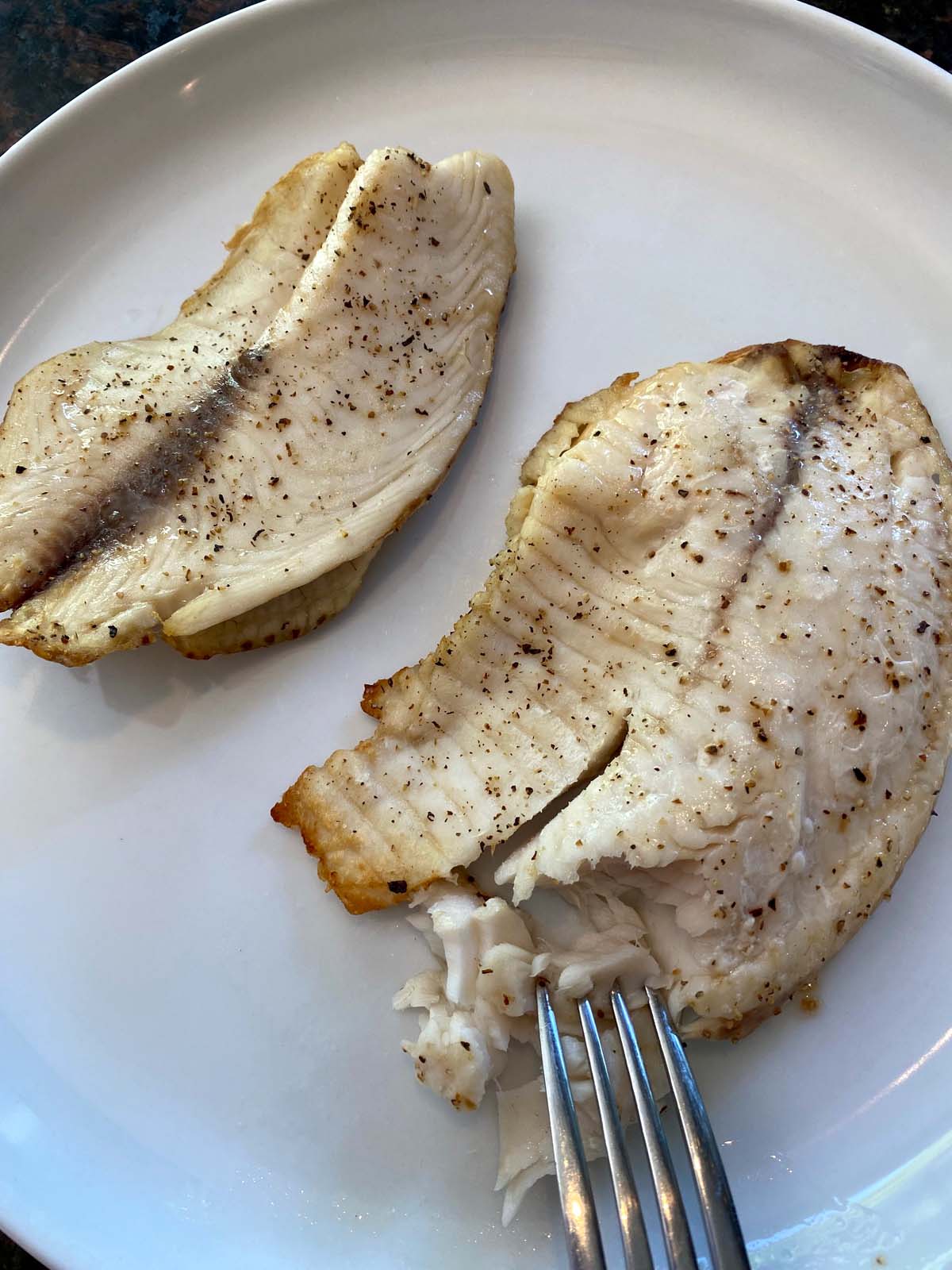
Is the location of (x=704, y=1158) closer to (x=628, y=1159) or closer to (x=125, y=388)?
(x=628, y=1159)

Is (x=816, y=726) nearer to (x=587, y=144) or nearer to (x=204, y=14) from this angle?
(x=587, y=144)

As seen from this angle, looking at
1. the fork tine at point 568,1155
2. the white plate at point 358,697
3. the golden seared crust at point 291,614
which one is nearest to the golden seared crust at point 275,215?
the white plate at point 358,697

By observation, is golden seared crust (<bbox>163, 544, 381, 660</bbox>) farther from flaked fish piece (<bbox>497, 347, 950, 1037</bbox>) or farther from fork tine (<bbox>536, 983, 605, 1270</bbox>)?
fork tine (<bbox>536, 983, 605, 1270</bbox>)

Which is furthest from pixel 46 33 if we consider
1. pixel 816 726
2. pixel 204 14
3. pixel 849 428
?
pixel 816 726

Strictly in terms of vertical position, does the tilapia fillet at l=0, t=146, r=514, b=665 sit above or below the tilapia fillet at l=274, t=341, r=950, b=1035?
above

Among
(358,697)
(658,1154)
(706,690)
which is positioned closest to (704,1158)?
(658,1154)

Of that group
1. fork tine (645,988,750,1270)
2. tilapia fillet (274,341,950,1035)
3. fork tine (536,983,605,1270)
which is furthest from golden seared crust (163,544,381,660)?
fork tine (645,988,750,1270)
